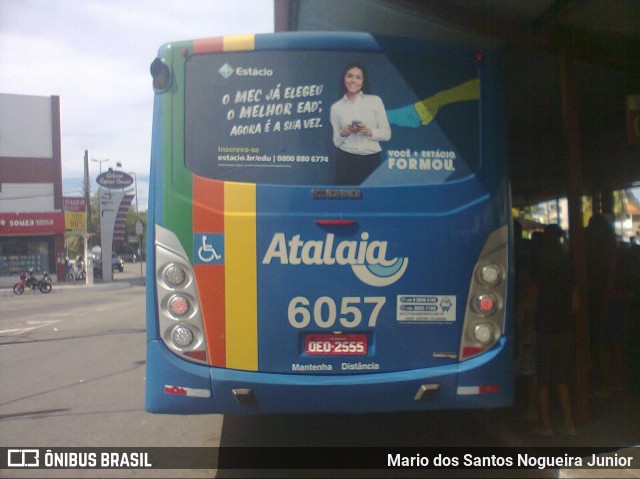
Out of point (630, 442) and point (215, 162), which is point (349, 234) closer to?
point (215, 162)

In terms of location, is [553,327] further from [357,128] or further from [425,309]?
[357,128]

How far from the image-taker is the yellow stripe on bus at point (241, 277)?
4.55 m

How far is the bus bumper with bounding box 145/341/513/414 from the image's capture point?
14.8ft

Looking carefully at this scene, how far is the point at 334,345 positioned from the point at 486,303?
1.10m

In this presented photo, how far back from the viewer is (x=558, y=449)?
5.43 m

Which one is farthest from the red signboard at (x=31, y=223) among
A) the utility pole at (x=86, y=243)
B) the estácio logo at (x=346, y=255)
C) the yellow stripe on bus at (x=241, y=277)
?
the estácio logo at (x=346, y=255)

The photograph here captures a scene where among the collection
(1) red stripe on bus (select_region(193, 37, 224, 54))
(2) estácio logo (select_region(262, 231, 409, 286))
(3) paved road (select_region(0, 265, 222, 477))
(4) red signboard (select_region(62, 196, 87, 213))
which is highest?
(4) red signboard (select_region(62, 196, 87, 213))

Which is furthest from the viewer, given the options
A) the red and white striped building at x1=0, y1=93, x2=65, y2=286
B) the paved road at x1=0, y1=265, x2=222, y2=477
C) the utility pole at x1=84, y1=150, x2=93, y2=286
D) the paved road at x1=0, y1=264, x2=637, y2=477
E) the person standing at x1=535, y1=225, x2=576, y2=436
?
the utility pole at x1=84, y1=150, x2=93, y2=286

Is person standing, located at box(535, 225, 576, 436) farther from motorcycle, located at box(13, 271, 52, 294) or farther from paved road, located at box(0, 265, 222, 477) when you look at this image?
motorcycle, located at box(13, 271, 52, 294)

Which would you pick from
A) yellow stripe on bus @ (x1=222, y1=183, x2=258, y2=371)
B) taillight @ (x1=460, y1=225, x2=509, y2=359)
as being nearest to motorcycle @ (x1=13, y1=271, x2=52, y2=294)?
yellow stripe on bus @ (x1=222, y1=183, x2=258, y2=371)

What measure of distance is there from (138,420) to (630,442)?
4.53 meters

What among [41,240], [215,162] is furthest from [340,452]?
[41,240]

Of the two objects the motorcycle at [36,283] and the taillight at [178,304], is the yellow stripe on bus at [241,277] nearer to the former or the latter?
the taillight at [178,304]

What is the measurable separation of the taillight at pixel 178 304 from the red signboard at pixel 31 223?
134ft
